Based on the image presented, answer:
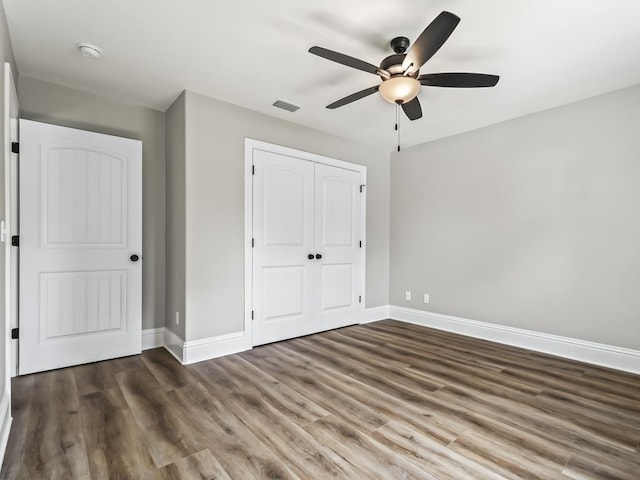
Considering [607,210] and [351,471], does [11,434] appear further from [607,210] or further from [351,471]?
[607,210]

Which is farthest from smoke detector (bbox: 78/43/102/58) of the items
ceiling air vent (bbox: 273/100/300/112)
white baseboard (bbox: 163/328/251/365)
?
white baseboard (bbox: 163/328/251/365)

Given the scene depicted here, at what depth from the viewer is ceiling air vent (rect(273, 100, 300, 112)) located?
11.0 ft

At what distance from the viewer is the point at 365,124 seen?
3.93 metres

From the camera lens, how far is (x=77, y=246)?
2975 millimetres

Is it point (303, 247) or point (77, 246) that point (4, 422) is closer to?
point (77, 246)

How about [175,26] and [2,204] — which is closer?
[2,204]

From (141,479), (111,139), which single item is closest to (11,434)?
(141,479)

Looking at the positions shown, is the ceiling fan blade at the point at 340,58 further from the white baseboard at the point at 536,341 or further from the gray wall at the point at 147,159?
the white baseboard at the point at 536,341

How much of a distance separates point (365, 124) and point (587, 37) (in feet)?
6.92

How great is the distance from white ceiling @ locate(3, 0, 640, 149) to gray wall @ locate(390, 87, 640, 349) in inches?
17.3

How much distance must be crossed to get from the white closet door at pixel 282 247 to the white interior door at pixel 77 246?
117 cm

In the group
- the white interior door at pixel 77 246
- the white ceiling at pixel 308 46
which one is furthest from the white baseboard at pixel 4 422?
the white ceiling at pixel 308 46

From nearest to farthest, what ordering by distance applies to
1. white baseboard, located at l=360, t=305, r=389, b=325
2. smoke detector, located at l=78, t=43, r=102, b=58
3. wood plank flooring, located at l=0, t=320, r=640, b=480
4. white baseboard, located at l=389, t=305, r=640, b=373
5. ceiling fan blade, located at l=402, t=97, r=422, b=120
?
wood plank flooring, located at l=0, t=320, r=640, b=480 < smoke detector, located at l=78, t=43, r=102, b=58 < ceiling fan blade, located at l=402, t=97, r=422, b=120 < white baseboard, located at l=389, t=305, r=640, b=373 < white baseboard, located at l=360, t=305, r=389, b=325

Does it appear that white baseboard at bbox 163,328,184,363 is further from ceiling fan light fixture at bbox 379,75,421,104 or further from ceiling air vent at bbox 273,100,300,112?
ceiling fan light fixture at bbox 379,75,421,104
